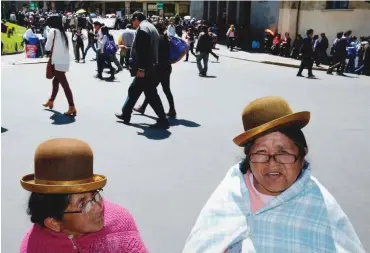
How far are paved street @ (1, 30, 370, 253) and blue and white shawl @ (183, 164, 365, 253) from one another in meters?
0.49

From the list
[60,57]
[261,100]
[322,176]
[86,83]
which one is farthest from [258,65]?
[261,100]

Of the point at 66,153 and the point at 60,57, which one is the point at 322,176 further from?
the point at 60,57

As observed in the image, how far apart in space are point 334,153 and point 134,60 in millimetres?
3372

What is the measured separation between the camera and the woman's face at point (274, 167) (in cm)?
213

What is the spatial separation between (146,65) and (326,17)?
16.5m

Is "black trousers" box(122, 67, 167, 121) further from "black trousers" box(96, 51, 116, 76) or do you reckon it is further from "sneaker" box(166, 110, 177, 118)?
"black trousers" box(96, 51, 116, 76)

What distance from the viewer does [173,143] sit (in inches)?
269

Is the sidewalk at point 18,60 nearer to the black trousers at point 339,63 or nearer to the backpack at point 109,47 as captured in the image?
the backpack at point 109,47

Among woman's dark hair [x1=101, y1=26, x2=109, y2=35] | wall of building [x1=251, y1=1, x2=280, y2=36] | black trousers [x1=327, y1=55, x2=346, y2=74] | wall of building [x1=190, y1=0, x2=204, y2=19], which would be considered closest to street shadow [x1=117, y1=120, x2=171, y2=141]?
woman's dark hair [x1=101, y1=26, x2=109, y2=35]

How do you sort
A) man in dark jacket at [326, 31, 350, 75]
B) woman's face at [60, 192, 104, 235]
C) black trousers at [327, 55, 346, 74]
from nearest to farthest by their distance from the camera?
woman's face at [60, 192, 104, 235] < man in dark jacket at [326, 31, 350, 75] < black trousers at [327, 55, 346, 74]

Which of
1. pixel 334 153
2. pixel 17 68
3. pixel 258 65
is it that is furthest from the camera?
pixel 258 65

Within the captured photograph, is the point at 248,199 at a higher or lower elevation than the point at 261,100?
lower

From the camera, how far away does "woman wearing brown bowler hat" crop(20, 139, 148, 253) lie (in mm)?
1828

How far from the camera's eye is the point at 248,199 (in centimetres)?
215
